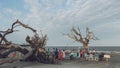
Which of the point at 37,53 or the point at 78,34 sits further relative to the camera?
the point at 78,34

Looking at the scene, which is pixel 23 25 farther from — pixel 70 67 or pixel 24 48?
pixel 70 67

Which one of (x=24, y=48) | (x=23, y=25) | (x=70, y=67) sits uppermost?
(x=23, y=25)

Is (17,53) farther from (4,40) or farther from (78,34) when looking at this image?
(78,34)

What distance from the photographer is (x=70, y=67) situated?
3241 cm

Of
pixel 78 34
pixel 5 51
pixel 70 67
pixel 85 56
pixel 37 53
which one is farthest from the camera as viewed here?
pixel 78 34

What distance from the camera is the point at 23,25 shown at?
3475 centimetres

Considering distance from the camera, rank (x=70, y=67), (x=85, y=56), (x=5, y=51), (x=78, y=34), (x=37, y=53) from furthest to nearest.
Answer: (x=78, y=34)
(x=85, y=56)
(x=37, y=53)
(x=5, y=51)
(x=70, y=67)

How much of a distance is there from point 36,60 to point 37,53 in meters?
1.48

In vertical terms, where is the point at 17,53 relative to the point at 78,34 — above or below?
below

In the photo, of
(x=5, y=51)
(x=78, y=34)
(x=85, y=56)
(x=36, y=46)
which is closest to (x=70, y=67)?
(x=36, y=46)

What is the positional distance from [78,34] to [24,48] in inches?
951

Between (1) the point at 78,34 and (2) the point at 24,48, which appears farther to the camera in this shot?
(1) the point at 78,34

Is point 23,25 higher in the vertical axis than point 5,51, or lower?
higher

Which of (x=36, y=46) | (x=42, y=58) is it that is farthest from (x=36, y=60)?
(x=36, y=46)
